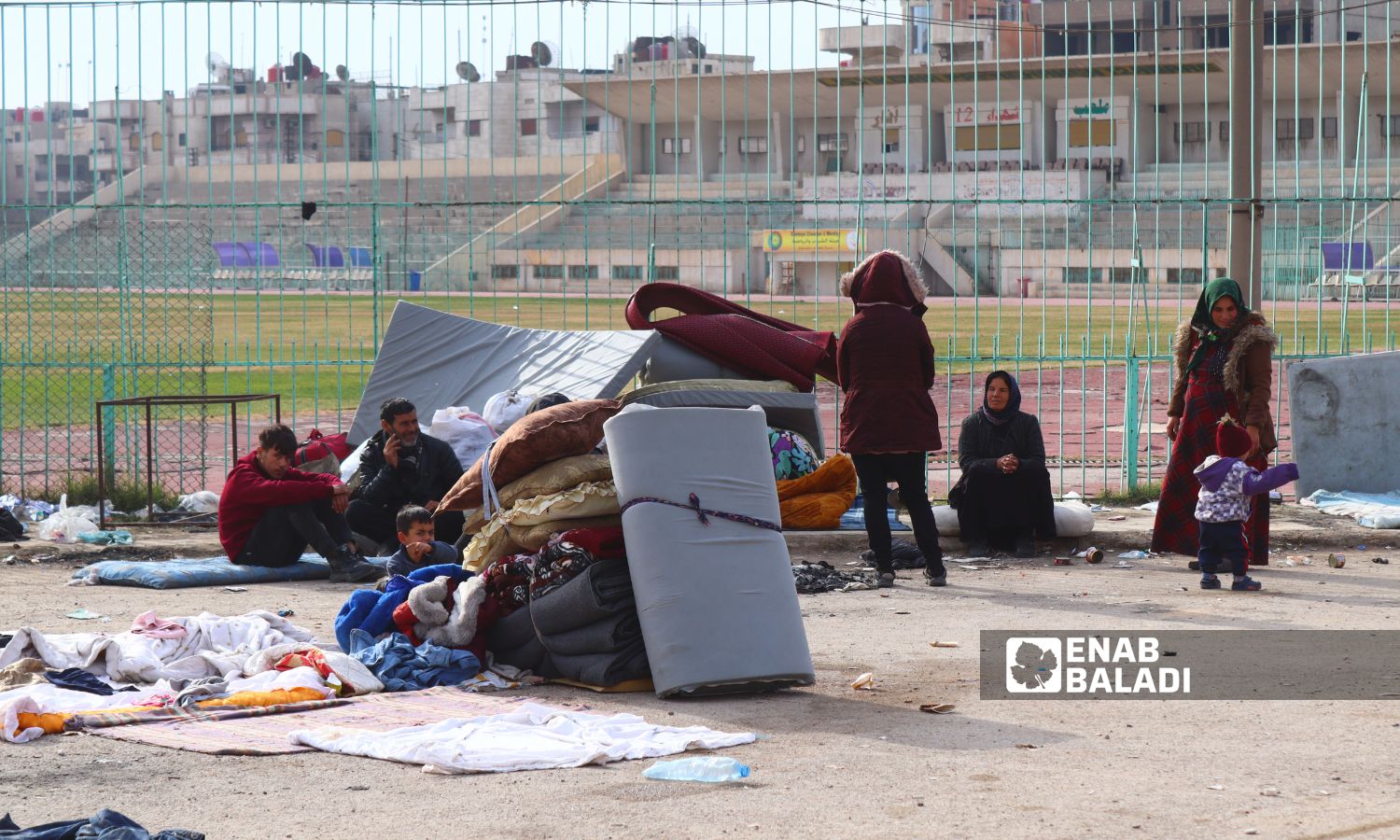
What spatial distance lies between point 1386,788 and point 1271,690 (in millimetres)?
1328

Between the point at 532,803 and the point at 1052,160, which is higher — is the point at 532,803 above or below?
below

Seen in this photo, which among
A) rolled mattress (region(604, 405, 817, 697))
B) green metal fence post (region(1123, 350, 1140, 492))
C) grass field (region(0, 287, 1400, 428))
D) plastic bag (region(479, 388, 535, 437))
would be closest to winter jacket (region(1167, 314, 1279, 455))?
green metal fence post (region(1123, 350, 1140, 492))

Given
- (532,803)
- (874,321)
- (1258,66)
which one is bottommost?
(532,803)

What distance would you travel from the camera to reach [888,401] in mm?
8734

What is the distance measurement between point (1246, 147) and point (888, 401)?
408 centimetres

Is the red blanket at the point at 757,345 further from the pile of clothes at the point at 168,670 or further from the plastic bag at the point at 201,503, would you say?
the pile of clothes at the point at 168,670

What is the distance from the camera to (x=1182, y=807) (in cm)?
446

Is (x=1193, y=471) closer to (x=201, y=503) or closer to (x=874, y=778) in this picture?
(x=874, y=778)

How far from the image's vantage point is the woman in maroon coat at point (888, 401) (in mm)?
8719

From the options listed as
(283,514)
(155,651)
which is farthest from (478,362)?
(155,651)

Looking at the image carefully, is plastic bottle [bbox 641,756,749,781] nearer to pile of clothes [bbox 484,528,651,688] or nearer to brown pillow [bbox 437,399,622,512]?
pile of clothes [bbox 484,528,651,688]

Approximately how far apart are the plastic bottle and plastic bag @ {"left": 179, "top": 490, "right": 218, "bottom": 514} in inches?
278

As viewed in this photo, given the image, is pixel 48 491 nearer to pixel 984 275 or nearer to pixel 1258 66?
pixel 1258 66

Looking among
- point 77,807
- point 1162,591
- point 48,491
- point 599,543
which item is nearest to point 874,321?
point 1162,591
